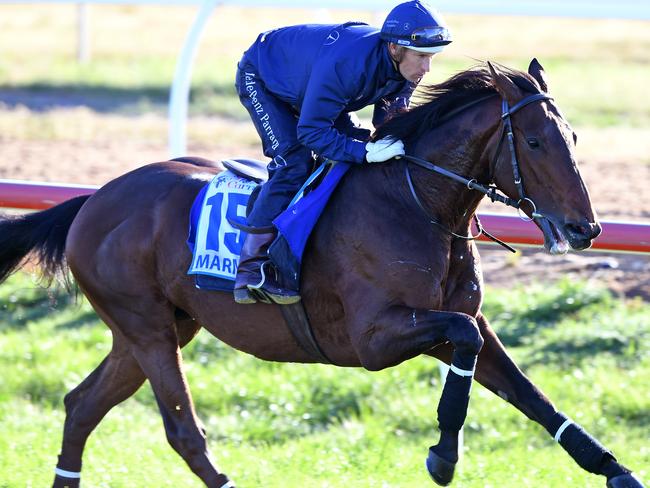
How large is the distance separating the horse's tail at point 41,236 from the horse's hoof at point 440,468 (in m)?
2.08

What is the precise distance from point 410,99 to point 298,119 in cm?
47

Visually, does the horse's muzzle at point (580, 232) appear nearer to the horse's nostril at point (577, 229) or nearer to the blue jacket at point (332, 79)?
the horse's nostril at point (577, 229)

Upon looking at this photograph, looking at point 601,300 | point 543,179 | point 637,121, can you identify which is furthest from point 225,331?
point 637,121

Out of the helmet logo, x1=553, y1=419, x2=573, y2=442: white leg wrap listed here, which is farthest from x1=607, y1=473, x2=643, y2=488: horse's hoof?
the helmet logo

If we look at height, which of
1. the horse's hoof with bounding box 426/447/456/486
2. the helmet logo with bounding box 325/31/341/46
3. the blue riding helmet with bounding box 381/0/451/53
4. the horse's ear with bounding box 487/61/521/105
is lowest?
the horse's hoof with bounding box 426/447/456/486

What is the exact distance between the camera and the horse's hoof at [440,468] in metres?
4.34

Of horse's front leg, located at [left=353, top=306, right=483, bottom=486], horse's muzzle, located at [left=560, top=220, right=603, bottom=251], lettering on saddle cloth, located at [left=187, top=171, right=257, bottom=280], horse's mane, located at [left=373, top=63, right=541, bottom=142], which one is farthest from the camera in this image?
lettering on saddle cloth, located at [left=187, top=171, right=257, bottom=280]

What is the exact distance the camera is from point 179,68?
23.3 ft

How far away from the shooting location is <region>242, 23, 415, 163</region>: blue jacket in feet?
14.3

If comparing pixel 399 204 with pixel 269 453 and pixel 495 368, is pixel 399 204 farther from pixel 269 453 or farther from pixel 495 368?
pixel 269 453

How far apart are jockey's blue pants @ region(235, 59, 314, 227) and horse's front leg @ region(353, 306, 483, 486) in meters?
0.65

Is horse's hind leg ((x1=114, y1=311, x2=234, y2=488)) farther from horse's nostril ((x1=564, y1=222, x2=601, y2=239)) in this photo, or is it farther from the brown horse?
horse's nostril ((x1=564, y1=222, x2=601, y2=239))

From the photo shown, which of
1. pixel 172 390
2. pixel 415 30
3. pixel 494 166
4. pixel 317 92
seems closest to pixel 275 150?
pixel 317 92

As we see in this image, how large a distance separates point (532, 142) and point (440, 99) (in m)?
0.48
